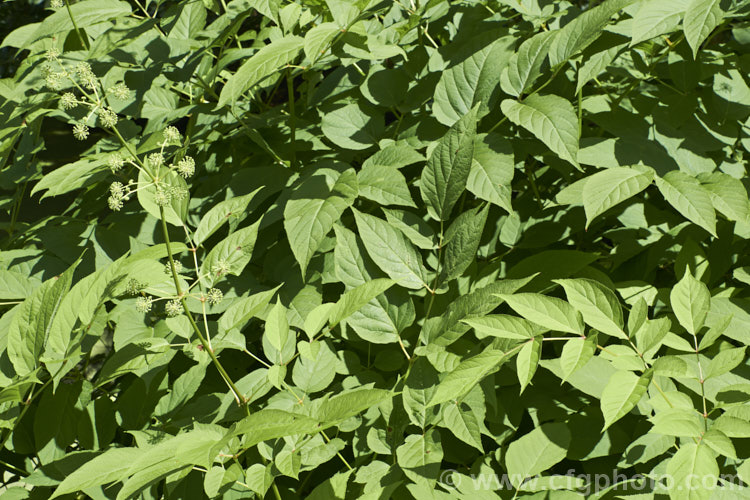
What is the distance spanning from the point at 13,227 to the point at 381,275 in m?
1.28

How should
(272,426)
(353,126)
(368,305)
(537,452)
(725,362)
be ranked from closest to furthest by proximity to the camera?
1. (272,426)
2. (725,362)
3. (537,452)
4. (368,305)
5. (353,126)

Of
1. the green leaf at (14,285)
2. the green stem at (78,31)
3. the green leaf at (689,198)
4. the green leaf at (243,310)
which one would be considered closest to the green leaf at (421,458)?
the green leaf at (243,310)

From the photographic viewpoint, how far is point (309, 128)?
1.55 meters

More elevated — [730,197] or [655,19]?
[655,19]

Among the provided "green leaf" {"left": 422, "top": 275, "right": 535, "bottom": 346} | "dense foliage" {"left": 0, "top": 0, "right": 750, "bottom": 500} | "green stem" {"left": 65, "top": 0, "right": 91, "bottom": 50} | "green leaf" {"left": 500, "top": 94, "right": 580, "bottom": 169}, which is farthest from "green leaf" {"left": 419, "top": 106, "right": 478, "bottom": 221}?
"green stem" {"left": 65, "top": 0, "right": 91, "bottom": 50}

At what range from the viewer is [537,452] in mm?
1028

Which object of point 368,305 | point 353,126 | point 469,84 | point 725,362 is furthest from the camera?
point 353,126

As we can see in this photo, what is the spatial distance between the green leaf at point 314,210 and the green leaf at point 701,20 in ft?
2.19

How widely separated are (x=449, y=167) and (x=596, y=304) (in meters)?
0.38

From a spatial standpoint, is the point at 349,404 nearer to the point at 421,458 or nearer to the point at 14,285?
the point at 421,458

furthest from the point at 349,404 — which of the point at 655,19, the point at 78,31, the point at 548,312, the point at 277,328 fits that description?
the point at 78,31

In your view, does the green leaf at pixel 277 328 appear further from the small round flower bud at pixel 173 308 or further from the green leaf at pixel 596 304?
the green leaf at pixel 596 304

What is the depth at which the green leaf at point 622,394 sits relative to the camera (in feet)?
2.66

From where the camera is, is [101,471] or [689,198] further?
[689,198]
